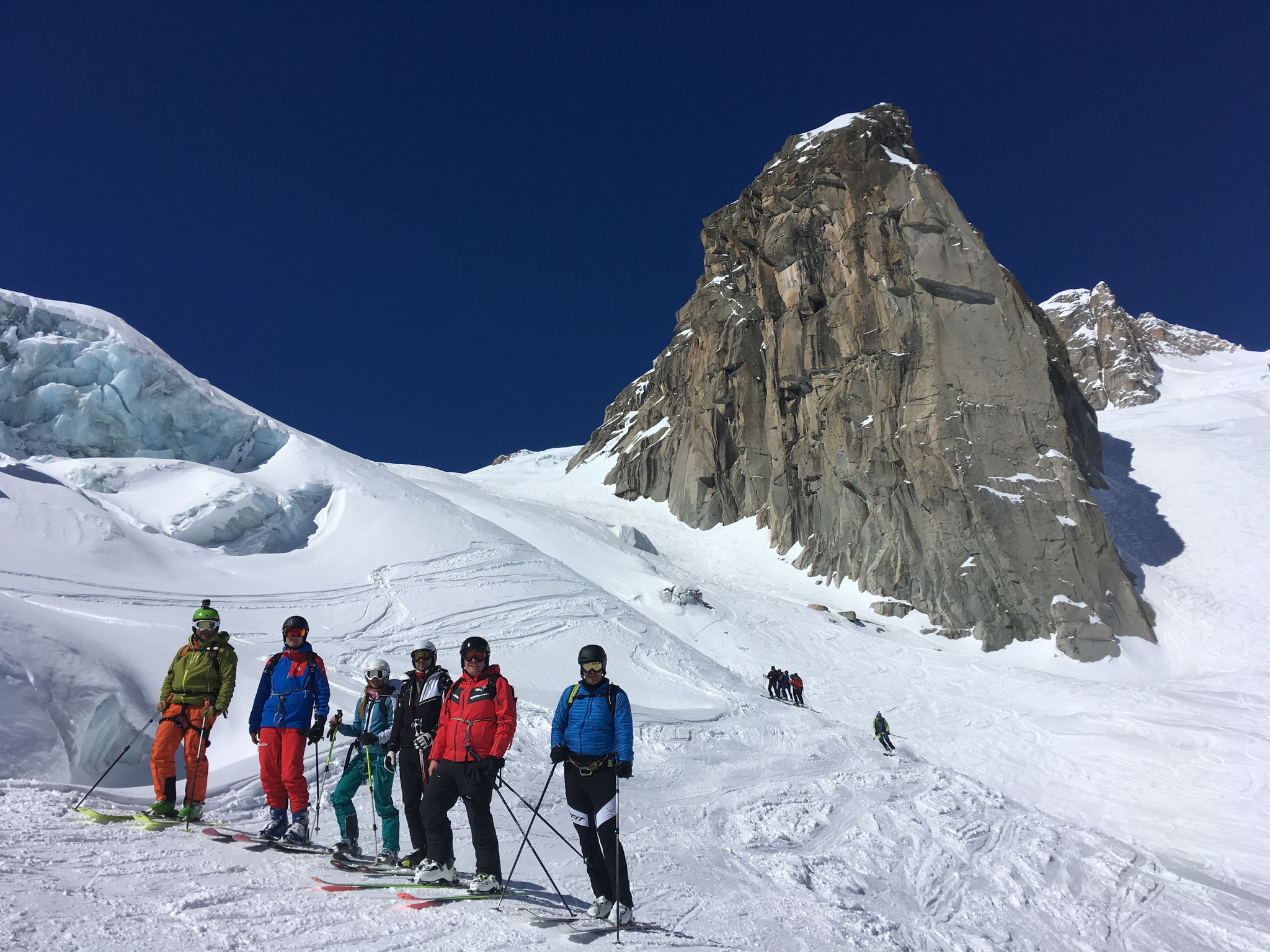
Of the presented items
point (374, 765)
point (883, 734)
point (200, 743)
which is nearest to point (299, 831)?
point (374, 765)

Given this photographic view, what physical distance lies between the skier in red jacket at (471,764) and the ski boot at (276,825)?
57.4 inches

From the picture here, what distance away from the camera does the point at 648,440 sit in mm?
57969

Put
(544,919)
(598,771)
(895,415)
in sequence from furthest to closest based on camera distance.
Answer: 1. (895,415)
2. (598,771)
3. (544,919)

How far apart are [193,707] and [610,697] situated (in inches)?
150

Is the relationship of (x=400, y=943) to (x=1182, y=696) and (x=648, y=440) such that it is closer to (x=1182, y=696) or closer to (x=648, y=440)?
(x=1182, y=696)

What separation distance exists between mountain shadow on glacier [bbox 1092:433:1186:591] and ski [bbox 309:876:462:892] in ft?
124

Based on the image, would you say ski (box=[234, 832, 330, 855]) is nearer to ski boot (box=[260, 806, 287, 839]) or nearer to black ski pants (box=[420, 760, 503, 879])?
ski boot (box=[260, 806, 287, 839])

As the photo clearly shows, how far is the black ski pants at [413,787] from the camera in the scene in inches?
225

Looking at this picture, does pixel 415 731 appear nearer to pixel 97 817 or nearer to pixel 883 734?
pixel 97 817

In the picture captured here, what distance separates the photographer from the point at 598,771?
5012 millimetres

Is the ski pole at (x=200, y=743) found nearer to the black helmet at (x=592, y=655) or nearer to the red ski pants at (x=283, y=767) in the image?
the red ski pants at (x=283, y=767)

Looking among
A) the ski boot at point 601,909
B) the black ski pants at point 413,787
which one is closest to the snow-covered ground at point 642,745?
the ski boot at point 601,909

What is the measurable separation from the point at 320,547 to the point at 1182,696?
2484 centimetres

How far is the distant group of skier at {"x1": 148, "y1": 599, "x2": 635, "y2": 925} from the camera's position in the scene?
5.02 meters
